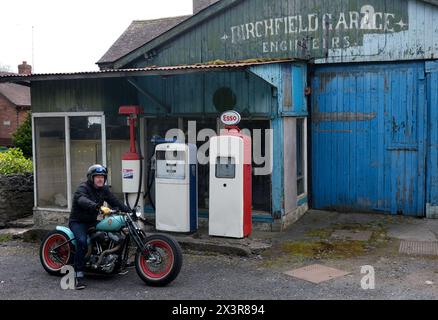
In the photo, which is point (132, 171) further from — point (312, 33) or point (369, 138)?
point (369, 138)

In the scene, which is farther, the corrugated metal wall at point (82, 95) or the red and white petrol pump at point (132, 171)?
the corrugated metal wall at point (82, 95)

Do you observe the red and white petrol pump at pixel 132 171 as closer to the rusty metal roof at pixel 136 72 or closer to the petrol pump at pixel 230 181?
the rusty metal roof at pixel 136 72

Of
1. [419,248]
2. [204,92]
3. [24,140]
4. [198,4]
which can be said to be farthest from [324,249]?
[24,140]

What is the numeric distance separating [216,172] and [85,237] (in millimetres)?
2674

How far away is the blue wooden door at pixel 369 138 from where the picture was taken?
10.5 m

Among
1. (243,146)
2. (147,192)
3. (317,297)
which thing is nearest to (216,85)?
(243,146)

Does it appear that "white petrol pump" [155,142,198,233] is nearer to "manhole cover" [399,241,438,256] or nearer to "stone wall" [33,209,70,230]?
"stone wall" [33,209,70,230]

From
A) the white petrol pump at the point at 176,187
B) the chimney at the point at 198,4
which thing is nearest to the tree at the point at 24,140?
the chimney at the point at 198,4

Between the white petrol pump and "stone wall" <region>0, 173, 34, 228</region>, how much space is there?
14.4ft

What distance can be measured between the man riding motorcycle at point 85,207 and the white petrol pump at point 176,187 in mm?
1983

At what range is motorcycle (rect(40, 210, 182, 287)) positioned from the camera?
23.3 feet

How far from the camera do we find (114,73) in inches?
372

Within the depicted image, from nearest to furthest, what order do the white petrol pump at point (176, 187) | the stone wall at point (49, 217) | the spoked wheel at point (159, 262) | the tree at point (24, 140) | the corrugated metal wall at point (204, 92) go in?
1. the spoked wheel at point (159, 262)
2. the white petrol pump at point (176, 187)
3. the corrugated metal wall at point (204, 92)
4. the stone wall at point (49, 217)
5. the tree at point (24, 140)
